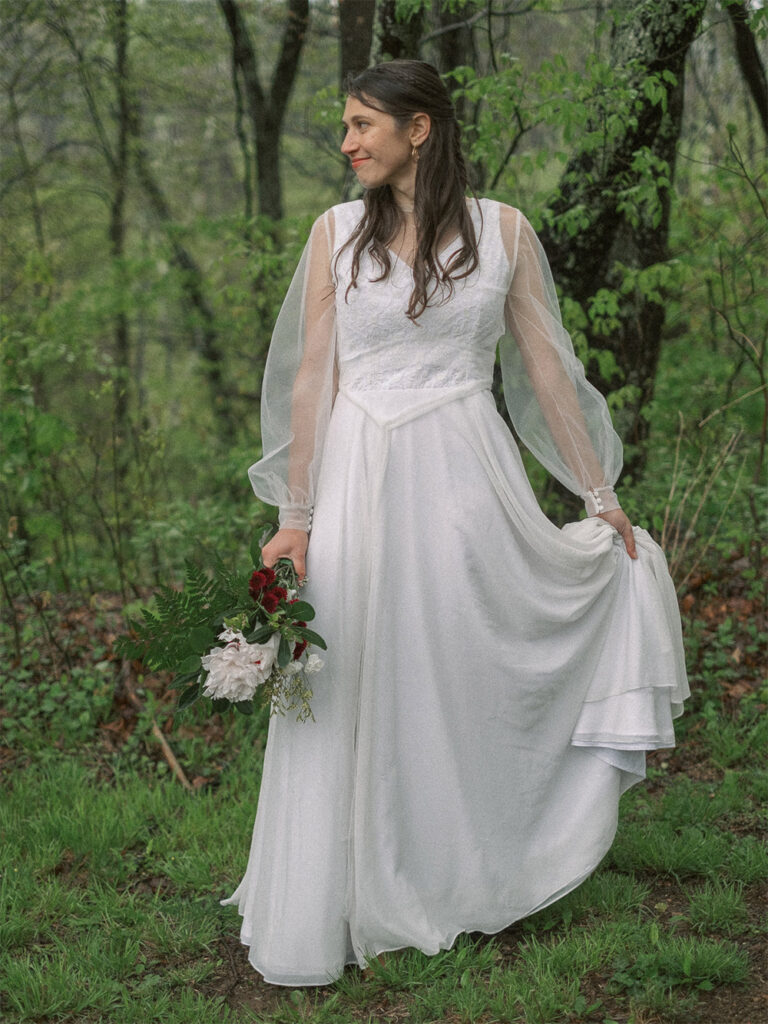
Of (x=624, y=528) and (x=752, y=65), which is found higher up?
(x=752, y=65)

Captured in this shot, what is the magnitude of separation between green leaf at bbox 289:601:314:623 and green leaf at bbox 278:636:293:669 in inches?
2.6

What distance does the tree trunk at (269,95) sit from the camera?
8.15 meters

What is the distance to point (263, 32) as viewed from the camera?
1118 cm

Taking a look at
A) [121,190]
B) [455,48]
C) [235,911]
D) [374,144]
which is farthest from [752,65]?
[121,190]

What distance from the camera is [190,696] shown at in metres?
2.54

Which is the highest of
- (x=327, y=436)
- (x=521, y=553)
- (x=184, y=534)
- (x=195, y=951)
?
(x=327, y=436)

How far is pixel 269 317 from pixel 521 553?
4272 millimetres

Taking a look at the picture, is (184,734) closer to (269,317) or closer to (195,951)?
(195,951)

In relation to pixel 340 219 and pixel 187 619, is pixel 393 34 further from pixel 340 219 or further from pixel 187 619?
pixel 187 619

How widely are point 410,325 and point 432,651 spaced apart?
0.86 metres

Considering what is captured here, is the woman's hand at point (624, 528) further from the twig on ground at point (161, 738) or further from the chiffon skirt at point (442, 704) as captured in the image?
the twig on ground at point (161, 738)

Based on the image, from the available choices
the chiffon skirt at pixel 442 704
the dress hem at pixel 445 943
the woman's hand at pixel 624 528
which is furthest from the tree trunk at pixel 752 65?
the dress hem at pixel 445 943

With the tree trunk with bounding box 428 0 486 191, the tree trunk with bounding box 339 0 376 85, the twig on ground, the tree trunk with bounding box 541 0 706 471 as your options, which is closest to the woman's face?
the tree trunk with bounding box 541 0 706 471

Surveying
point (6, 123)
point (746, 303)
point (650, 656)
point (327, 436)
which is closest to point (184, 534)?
point (327, 436)
